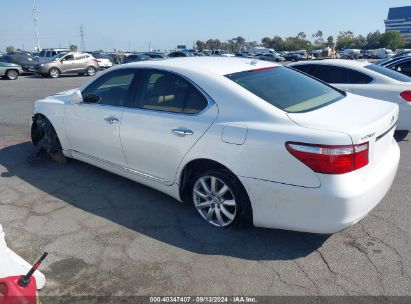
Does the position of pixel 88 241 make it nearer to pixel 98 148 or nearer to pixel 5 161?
pixel 98 148

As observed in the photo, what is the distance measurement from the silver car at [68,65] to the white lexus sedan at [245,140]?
2039cm

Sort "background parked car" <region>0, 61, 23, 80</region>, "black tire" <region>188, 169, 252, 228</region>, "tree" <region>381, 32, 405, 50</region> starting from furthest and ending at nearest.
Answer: "tree" <region>381, 32, 405, 50</region> < "background parked car" <region>0, 61, 23, 80</region> < "black tire" <region>188, 169, 252, 228</region>

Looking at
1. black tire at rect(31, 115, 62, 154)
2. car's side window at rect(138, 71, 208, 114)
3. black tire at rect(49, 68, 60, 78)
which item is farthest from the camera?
black tire at rect(49, 68, 60, 78)

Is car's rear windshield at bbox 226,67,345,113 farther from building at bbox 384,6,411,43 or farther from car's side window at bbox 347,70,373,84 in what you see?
building at bbox 384,6,411,43

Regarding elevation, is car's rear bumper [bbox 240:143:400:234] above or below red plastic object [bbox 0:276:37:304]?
above

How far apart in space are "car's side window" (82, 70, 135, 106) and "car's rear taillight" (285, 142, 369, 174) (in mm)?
2159

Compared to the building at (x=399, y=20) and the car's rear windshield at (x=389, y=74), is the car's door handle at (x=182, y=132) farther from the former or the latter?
the building at (x=399, y=20)

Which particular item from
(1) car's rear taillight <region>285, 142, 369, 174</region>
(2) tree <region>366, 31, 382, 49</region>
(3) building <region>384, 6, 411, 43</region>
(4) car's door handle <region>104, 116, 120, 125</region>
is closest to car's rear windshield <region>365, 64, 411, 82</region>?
(1) car's rear taillight <region>285, 142, 369, 174</region>

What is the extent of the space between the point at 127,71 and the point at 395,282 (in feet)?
10.9

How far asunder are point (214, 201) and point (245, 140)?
0.79 metres

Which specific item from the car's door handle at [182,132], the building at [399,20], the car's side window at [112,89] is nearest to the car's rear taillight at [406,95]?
the car's door handle at [182,132]

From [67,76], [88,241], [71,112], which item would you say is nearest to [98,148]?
[71,112]

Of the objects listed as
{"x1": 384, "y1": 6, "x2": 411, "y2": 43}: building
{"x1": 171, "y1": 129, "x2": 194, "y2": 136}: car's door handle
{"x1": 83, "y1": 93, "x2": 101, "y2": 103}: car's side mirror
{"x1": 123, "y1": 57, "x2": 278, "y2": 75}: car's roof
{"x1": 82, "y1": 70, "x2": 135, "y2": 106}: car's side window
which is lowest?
{"x1": 171, "y1": 129, "x2": 194, "y2": 136}: car's door handle

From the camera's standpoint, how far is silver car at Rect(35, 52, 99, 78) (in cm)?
2236
